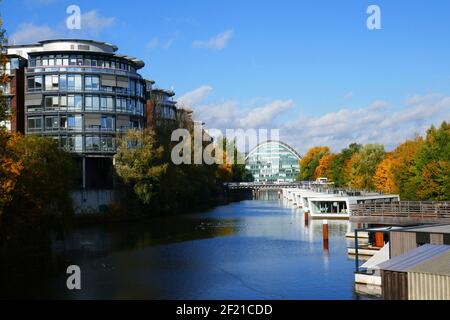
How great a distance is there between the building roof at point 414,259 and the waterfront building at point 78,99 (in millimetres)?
67333

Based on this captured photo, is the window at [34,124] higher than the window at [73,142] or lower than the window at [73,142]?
higher

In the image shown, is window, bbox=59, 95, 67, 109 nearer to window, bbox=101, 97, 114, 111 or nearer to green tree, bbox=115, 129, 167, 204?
window, bbox=101, 97, 114, 111

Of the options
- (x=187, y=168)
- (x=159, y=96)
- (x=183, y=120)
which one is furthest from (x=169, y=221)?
(x=159, y=96)

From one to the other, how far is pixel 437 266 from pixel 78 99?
73.6 m

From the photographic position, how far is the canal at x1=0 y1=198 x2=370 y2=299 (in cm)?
3234

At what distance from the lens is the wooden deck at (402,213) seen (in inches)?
1813

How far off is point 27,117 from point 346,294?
68924 mm

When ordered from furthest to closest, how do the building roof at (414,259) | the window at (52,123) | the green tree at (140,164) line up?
the window at (52,123), the green tree at (140,164), the building roof at (414,259)

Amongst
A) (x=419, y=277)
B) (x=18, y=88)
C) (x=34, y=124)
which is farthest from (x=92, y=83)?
(x=419, y=277)

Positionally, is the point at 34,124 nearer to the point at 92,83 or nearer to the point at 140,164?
the point at 92,83

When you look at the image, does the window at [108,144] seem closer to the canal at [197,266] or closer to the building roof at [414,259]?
the canal at [197,266]

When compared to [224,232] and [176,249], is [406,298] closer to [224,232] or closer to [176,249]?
[176,249]

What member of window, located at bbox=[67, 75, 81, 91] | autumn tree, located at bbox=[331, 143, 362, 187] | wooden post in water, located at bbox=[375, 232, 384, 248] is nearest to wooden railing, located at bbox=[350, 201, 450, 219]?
wooden post in water, located at bbox=[375, 232, 384, 248]

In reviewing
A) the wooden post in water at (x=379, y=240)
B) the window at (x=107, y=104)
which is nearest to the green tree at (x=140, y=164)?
the window at (x=107, y=104)
